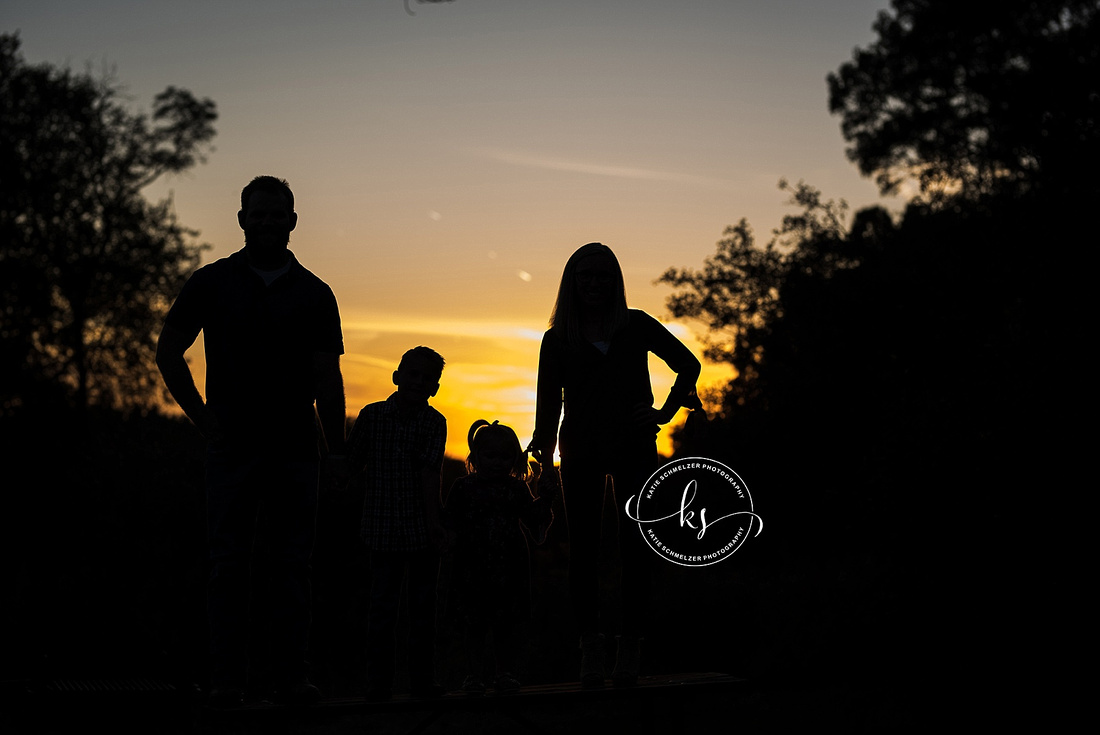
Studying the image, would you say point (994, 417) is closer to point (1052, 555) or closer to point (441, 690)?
point (1052, 555)

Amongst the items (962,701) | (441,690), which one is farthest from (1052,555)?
(441,690)

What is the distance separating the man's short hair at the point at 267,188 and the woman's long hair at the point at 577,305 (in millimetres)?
1833

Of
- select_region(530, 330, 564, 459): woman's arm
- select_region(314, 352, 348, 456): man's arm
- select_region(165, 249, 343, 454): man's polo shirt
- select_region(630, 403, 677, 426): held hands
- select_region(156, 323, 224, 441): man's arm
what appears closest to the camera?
select_region(156, 323, 224, 441): man's arm

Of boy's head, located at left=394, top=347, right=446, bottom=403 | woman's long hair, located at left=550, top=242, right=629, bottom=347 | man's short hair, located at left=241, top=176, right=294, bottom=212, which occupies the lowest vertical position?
boy's head, located at left=394, top=347, right=446, bottom=403

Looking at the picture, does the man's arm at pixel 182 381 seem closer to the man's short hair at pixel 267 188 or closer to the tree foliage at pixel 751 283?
the man's short hair at pixel 267 188

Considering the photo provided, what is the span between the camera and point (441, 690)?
631 centimetres

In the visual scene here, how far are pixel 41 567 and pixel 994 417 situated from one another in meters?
17.0

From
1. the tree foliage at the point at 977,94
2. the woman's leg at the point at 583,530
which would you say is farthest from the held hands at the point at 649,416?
the tree foliage at the point at 977,94

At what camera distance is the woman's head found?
6.66m

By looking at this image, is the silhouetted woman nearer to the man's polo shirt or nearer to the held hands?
the held hands

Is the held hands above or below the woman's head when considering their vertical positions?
above

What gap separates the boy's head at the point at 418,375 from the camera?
6465 mm

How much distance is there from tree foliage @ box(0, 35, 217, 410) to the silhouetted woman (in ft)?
104

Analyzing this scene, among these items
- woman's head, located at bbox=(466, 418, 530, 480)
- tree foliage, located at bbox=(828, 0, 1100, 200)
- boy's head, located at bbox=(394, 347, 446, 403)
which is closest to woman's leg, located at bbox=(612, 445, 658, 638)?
woman's head, located at bbox=(466, 418, 530, 480)
